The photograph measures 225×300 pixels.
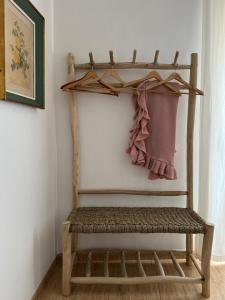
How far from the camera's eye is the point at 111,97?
2221 mm

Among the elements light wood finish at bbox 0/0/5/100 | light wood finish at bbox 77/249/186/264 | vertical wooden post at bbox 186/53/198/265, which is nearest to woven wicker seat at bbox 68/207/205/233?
vertical wooden post at bbox 186/53/198/265

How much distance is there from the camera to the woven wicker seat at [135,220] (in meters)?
1.76

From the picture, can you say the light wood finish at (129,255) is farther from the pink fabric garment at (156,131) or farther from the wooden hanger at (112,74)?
the wooden hanger at (112,74)

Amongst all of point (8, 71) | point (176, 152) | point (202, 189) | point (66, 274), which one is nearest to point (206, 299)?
point (202, 189)

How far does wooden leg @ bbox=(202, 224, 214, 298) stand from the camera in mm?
1761

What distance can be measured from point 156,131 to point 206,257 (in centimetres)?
88

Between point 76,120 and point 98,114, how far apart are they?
0.17 metres

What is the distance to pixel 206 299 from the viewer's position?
1.80 metres

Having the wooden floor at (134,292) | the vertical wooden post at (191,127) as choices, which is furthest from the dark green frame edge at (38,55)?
the wooden floor at (134,292)

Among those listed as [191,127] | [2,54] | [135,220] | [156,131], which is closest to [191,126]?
[191,127]

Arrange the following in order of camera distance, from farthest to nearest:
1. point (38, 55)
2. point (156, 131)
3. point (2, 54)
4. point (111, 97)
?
point (111, 97) < point (156, 131) < point (38, 55) < point (2, 54)

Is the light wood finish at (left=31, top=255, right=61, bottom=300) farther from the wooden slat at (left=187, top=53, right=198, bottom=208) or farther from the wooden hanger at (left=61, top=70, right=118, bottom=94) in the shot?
the wooden hanger at (left=61, top=70, right=118, bottom=94)

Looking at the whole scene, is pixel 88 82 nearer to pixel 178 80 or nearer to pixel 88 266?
pixel 178 80

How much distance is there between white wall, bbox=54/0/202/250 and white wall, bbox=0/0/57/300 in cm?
10
